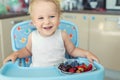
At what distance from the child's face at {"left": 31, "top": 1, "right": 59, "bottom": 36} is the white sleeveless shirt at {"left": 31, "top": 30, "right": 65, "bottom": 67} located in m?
0.11

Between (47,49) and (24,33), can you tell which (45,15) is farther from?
(24,33)

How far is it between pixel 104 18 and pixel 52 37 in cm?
113

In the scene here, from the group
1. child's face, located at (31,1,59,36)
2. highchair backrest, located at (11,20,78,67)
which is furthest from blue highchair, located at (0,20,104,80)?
child's face, located at (31,1,59,36)

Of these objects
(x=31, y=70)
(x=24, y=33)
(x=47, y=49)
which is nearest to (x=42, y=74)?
(x=31, y=70)

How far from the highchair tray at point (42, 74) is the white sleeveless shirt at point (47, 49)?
0.54ft

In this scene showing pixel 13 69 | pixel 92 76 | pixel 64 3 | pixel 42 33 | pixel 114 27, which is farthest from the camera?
pixel 64 3

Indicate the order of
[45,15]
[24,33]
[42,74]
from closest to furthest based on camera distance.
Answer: [42,74] < [45,15] < [24,33]

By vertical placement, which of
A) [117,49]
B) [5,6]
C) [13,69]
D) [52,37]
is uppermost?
[5,6]

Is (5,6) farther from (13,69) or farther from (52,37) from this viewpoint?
(13,69)

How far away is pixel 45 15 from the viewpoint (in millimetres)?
1013

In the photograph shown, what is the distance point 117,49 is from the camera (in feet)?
7.21

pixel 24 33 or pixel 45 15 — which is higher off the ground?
pixel 45 15

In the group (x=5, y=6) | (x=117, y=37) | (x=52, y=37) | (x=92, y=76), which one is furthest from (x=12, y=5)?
(x=92, y=76)

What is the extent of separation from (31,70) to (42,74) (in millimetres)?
67
